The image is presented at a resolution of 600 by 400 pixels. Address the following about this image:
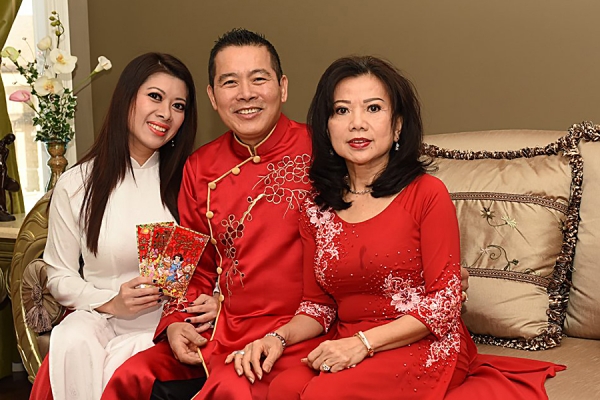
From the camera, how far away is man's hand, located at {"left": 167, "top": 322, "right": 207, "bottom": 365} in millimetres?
2084

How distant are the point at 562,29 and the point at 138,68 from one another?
4.71ft

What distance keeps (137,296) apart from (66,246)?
363 mm

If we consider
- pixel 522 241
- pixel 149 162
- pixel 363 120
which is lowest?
pixel 522 241

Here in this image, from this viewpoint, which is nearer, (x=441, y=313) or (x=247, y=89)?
(x=441, y=313)

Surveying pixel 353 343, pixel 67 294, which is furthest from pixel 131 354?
pixel 353 343

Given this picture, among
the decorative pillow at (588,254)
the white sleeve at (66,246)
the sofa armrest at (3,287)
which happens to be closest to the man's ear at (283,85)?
the white sleeve at (66,246)

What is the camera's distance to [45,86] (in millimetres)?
3199

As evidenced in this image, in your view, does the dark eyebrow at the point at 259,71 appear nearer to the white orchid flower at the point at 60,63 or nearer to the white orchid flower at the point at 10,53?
the white orchid flower at the point at 60,63

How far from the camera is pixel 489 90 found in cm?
276

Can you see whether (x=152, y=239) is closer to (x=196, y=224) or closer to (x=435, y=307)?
(x=196, y=224)

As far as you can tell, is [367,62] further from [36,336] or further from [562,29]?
[36,336]

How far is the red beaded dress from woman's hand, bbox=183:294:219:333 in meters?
0.36

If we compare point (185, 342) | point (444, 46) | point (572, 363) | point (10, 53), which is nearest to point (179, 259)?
point (185, 342)

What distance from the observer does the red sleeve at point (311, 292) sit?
2.07 m
